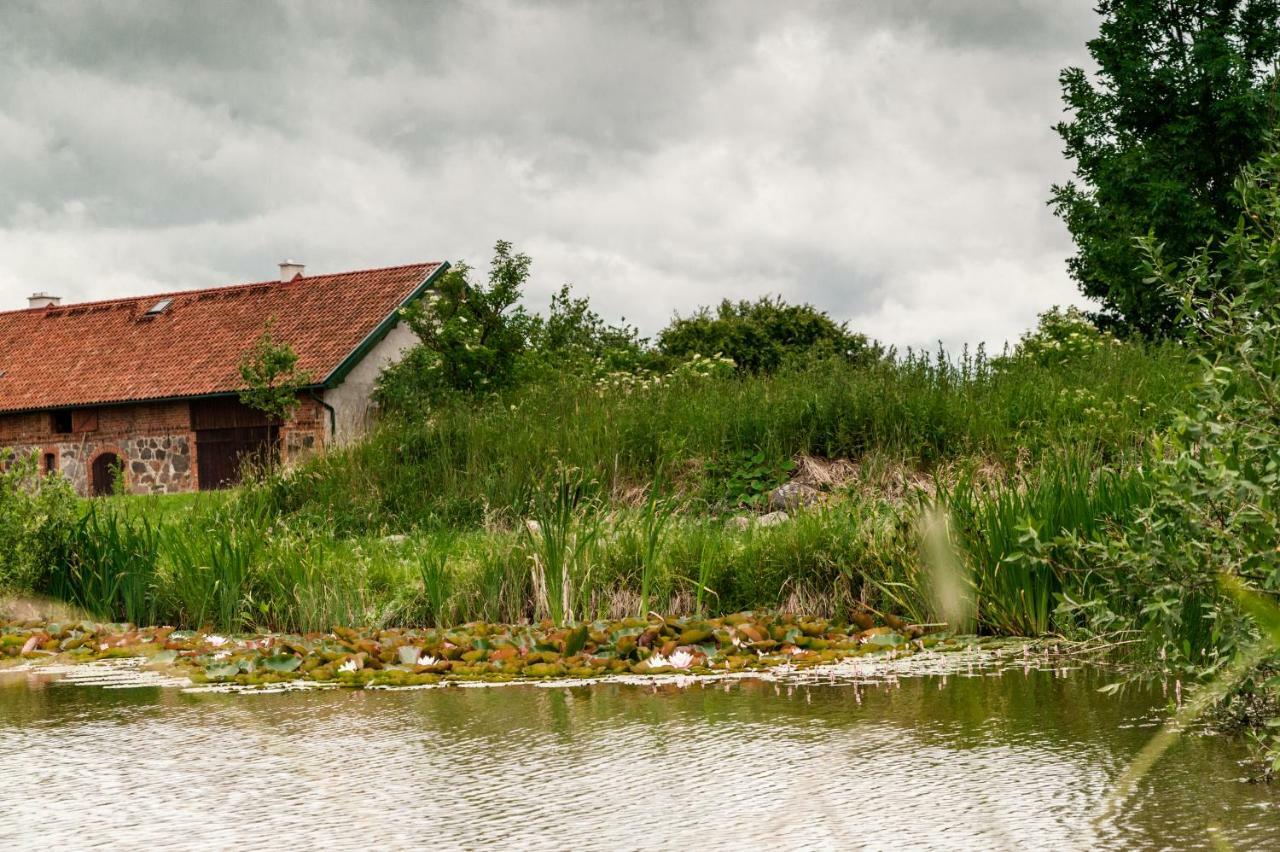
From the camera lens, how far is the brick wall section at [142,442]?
31.5 metres

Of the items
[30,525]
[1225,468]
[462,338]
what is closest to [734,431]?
[30,525]

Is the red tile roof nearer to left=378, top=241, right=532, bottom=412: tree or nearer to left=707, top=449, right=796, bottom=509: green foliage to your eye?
left=378, top=241, right=532, bottom=412: tree

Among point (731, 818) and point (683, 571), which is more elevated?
point (683, 571)

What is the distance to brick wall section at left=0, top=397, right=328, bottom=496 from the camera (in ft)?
103

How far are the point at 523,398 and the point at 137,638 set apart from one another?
27.8 feet

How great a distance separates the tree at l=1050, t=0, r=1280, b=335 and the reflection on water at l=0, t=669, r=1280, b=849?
869 inches

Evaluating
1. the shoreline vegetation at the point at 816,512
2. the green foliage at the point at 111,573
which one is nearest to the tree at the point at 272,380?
the shoreline vegetation at the point at 816,512

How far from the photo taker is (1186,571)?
4.36 meters

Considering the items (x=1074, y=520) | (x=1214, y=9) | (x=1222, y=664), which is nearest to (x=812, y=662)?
(x=1074, y=520)

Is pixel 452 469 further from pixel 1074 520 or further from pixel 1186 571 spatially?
pixel 1186 571

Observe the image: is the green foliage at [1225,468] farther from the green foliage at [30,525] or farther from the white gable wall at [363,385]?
the white gable wall at [363,385]

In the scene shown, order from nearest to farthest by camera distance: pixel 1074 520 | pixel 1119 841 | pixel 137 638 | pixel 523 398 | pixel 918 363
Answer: pixel 1119 841 → pixel 1074 520 → pixel 137 638 → pixel 918 363 → pixel 523 398

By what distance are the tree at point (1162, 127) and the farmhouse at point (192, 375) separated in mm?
15293

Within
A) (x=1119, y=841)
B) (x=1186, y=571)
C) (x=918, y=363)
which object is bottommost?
(x=1119, y=841)
